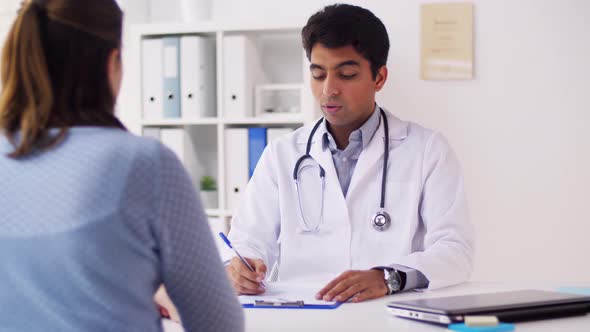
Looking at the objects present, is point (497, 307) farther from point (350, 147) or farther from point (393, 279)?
point (350, 147)

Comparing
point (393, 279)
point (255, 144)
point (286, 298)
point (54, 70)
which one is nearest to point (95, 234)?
point (54, 70)

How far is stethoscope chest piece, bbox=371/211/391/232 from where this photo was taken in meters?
1.97

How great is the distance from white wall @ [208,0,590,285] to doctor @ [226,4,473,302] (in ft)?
3.42

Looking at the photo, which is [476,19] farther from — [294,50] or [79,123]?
[79,123]

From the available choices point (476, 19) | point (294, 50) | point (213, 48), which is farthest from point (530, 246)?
point (213, 48)

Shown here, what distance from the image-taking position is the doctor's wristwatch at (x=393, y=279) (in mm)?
1659

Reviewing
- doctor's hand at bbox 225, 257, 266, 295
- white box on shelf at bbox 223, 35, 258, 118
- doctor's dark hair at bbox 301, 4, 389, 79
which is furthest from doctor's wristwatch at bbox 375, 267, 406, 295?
white box on shelf at bbox 223, 35, 258, 118

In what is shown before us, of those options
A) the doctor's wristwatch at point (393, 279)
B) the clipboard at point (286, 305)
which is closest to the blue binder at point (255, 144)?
the doctor's wristwatch at point (393, 279)

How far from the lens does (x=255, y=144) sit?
10.0 ft

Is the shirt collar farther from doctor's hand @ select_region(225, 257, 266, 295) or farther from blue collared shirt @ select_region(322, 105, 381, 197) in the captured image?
doctor's hand @ select_region(225, 257, 266, 295)

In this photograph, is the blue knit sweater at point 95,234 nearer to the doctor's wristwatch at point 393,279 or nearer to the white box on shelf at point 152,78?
the doctor's wristwatch at point 393,279

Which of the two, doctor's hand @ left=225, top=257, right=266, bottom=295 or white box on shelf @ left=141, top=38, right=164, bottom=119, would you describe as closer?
doctor's hand @ left=225, top=257, right=266, bottom=295

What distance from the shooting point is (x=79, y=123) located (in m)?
0.98

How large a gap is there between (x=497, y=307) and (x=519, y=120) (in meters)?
1.92
